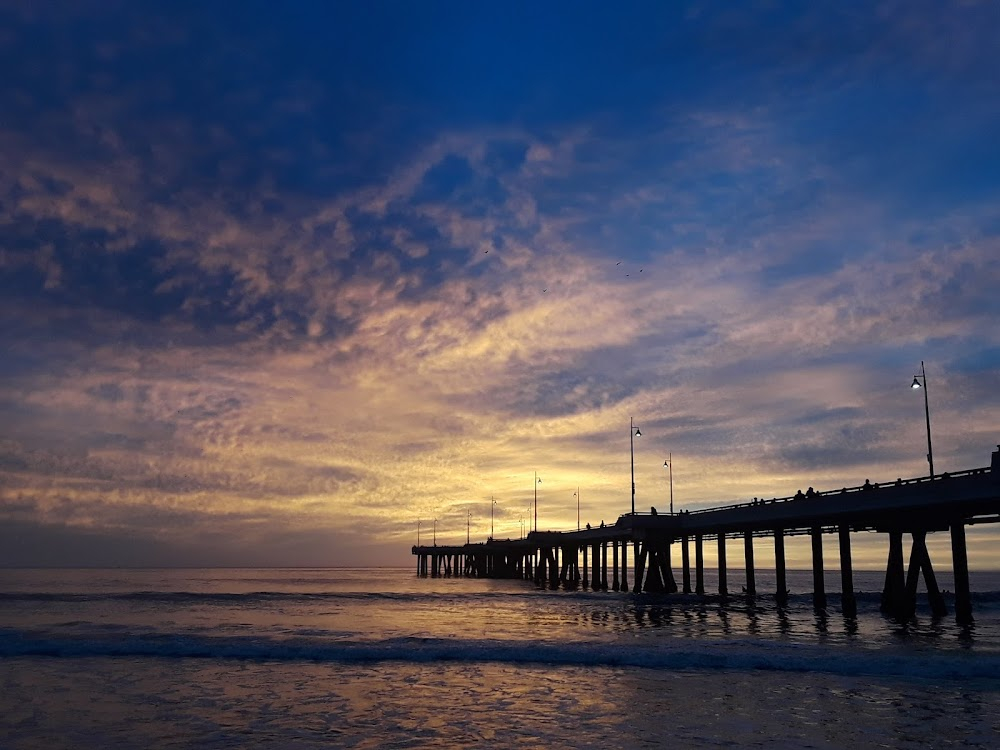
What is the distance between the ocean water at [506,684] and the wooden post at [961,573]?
36.8 inches

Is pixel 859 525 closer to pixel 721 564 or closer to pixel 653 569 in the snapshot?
pixel 721 564

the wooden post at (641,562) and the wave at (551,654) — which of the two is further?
the wooden post at (641,562)

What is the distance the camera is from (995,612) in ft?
181

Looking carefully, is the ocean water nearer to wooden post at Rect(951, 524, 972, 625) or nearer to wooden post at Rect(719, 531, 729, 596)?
wooden post at Rect(951, 524, 972, 625)

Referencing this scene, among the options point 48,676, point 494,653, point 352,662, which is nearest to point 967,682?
point 494,653

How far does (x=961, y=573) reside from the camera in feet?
111

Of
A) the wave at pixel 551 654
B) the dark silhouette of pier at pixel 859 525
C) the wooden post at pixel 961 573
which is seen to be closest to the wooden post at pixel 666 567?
the dark silhouette of pier at pixel 859 525

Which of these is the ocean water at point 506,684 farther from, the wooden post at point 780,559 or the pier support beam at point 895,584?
the wooden post at point 780,559

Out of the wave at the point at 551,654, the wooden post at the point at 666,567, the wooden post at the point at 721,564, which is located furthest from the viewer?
the wooden post at the point at 666,567

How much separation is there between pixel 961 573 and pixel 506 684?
23330mm

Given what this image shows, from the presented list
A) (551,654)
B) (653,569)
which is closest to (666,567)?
(653,569)

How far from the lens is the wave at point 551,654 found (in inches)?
955

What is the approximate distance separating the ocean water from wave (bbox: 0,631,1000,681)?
11 cm

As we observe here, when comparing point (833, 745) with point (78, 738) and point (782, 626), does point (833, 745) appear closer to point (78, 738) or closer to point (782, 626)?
point (78, 738)
